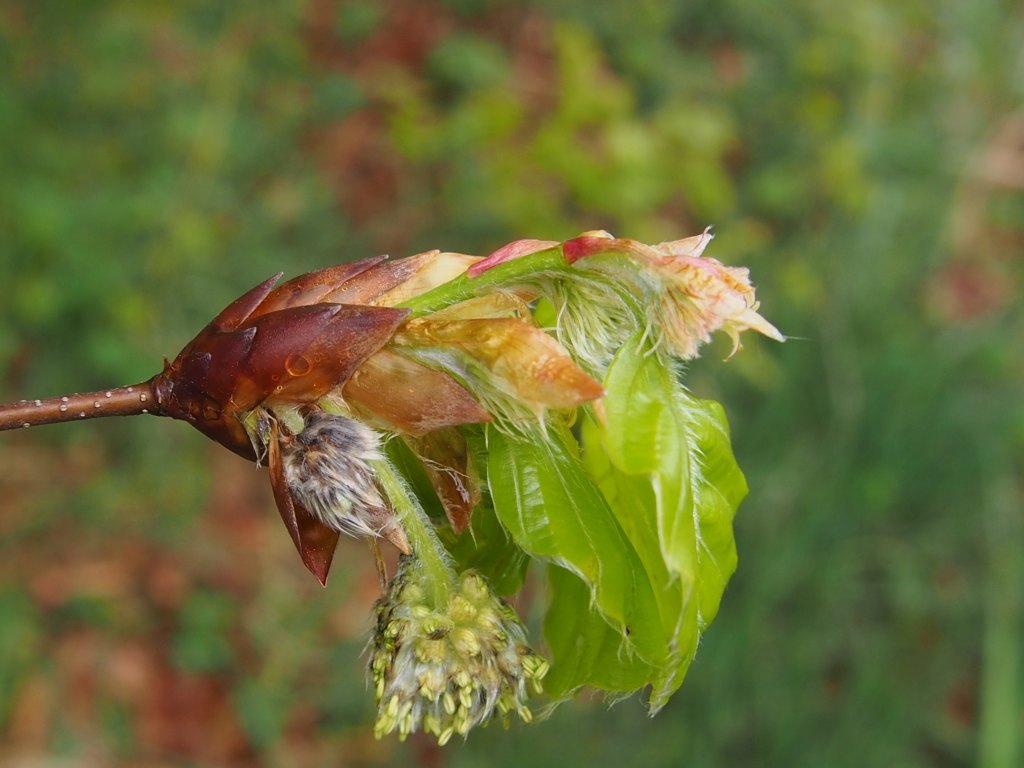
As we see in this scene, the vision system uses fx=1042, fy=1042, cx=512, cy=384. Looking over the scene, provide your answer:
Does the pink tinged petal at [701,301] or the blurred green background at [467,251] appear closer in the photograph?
the pink tinged petal at [701,301]

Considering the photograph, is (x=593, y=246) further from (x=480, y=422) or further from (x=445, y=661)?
(x=445, y=661)

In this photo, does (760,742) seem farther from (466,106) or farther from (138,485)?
(466,106)

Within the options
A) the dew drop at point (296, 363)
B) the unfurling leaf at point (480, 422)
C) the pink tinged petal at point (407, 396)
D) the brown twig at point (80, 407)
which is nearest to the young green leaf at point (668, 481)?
the unfurling leaf at point (480, 422)

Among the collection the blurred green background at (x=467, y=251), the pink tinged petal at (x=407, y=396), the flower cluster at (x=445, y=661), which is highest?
the pink tinged petal at (x=407, y=396)

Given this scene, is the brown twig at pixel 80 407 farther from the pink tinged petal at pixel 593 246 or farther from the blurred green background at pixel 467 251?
the blurred green background at pixel 467 251

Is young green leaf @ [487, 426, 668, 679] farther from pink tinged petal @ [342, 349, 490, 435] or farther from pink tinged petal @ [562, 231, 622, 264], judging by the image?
pink tinged petal @ [562, 231, 622, 264]

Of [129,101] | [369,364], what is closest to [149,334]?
[129,101]
